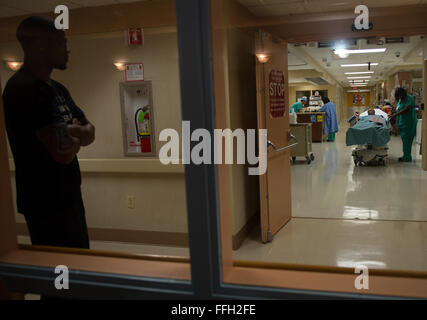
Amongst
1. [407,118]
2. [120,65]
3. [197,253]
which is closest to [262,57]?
[120,65]

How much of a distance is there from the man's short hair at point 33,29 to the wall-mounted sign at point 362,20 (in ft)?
10.7

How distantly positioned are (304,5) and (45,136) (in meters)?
3.37

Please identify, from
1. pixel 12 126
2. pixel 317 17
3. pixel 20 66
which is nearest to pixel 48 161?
pixel 12 126

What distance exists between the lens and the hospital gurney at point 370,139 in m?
7.62

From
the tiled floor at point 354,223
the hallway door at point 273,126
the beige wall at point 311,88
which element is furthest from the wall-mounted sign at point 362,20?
the beige wall at point 311,88

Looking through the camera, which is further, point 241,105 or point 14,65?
point 241,105

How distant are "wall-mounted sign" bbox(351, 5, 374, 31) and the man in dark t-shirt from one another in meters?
3.22

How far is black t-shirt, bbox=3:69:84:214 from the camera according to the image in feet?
5.50

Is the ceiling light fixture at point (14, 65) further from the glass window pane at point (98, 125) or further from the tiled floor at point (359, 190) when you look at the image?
the tiled floor at point (359, 190)

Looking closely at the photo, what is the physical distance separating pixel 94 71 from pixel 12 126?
2.33ft

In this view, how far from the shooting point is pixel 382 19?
13.4 feet

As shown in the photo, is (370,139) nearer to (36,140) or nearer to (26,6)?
(26,6)

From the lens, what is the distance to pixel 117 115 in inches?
92.3

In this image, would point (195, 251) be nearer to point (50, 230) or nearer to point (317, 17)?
point (50, 230)
